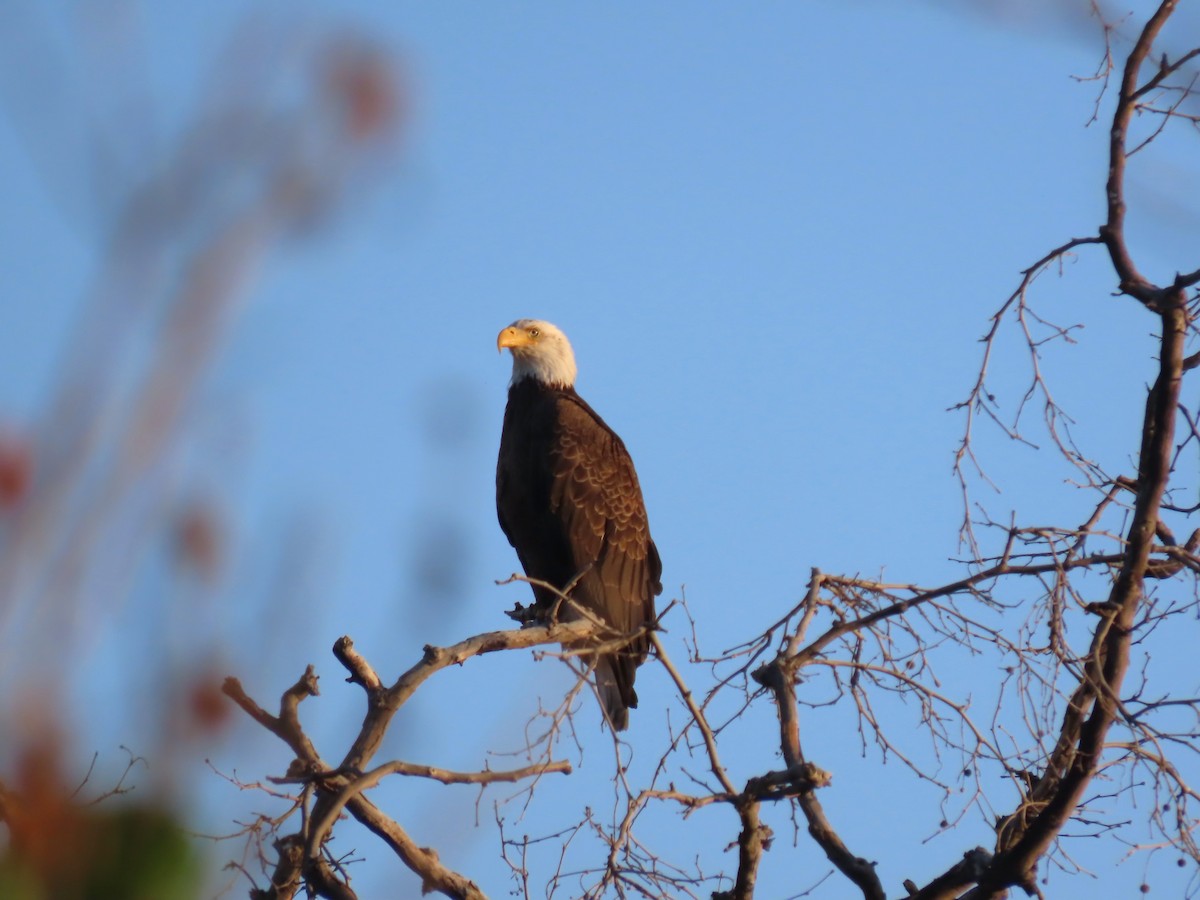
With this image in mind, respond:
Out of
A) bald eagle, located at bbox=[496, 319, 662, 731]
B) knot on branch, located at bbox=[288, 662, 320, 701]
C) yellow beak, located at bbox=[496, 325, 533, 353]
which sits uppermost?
yellow beak, located at bbox=[496, 325, 533, 353]

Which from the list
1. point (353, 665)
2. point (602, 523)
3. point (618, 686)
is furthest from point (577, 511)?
point (353, 665)

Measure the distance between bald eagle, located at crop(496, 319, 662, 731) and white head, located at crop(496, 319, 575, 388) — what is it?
23 cm

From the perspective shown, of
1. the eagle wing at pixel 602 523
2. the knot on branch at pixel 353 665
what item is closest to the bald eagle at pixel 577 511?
the eagle wing at pixel 602 523

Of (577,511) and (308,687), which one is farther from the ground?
(577,511)

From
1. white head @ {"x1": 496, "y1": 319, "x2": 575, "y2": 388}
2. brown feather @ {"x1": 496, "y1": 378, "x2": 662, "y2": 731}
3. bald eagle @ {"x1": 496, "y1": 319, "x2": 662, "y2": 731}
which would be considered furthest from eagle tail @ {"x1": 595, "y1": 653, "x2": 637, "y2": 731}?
white head @ {"x1": 496, "y1": 319, "x2": 575, "y2": 388}

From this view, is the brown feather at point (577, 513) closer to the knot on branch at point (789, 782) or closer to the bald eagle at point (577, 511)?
the bald eagle at point (577, 511)

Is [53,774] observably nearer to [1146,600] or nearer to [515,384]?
[1146,600]

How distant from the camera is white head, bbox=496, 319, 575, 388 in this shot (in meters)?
7.68

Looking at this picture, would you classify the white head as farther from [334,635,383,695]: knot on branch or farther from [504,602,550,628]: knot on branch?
[334,635,383,695]: knot on branch

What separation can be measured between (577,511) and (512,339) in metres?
1.18

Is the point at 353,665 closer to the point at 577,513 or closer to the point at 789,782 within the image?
the point at 789,782

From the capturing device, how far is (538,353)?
771 centimetres

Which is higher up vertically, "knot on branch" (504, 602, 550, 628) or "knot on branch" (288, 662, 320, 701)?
"knot on branch" (504, 602, 550, 628)

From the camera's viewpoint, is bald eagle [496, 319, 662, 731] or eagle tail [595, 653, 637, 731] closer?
eagle tail [595, 653, 637, 731]
